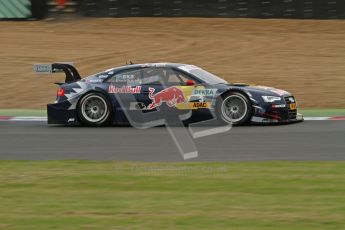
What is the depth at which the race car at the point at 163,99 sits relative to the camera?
51.2ft

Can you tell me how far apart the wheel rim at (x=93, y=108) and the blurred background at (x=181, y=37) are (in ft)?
19.1

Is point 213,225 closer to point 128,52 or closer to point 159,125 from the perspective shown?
point 159,125

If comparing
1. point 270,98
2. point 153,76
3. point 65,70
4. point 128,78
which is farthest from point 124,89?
point 270,98

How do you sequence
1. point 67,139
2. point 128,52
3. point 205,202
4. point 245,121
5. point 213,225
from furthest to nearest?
1. point 128,52
2. point 245,121
3. point 67,139
4. point 205,202
5. point 213,225

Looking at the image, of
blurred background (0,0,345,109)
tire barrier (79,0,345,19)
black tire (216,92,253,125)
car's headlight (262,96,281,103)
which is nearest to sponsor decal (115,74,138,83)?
black tire (216,92,253,125)

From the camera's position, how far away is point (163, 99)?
1588 cm

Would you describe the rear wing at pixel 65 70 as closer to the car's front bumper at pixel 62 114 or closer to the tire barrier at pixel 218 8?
the car's front bumper at pixel 62 114

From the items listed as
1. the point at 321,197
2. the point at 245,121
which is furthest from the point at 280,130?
the point at 321,197

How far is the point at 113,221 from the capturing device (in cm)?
739

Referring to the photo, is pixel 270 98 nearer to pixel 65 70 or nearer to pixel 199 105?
pixel 199 105

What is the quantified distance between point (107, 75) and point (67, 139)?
246cm

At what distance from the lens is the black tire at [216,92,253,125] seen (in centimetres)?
1555

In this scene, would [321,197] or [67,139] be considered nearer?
[321,197]

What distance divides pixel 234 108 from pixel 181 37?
1179 centimetres
